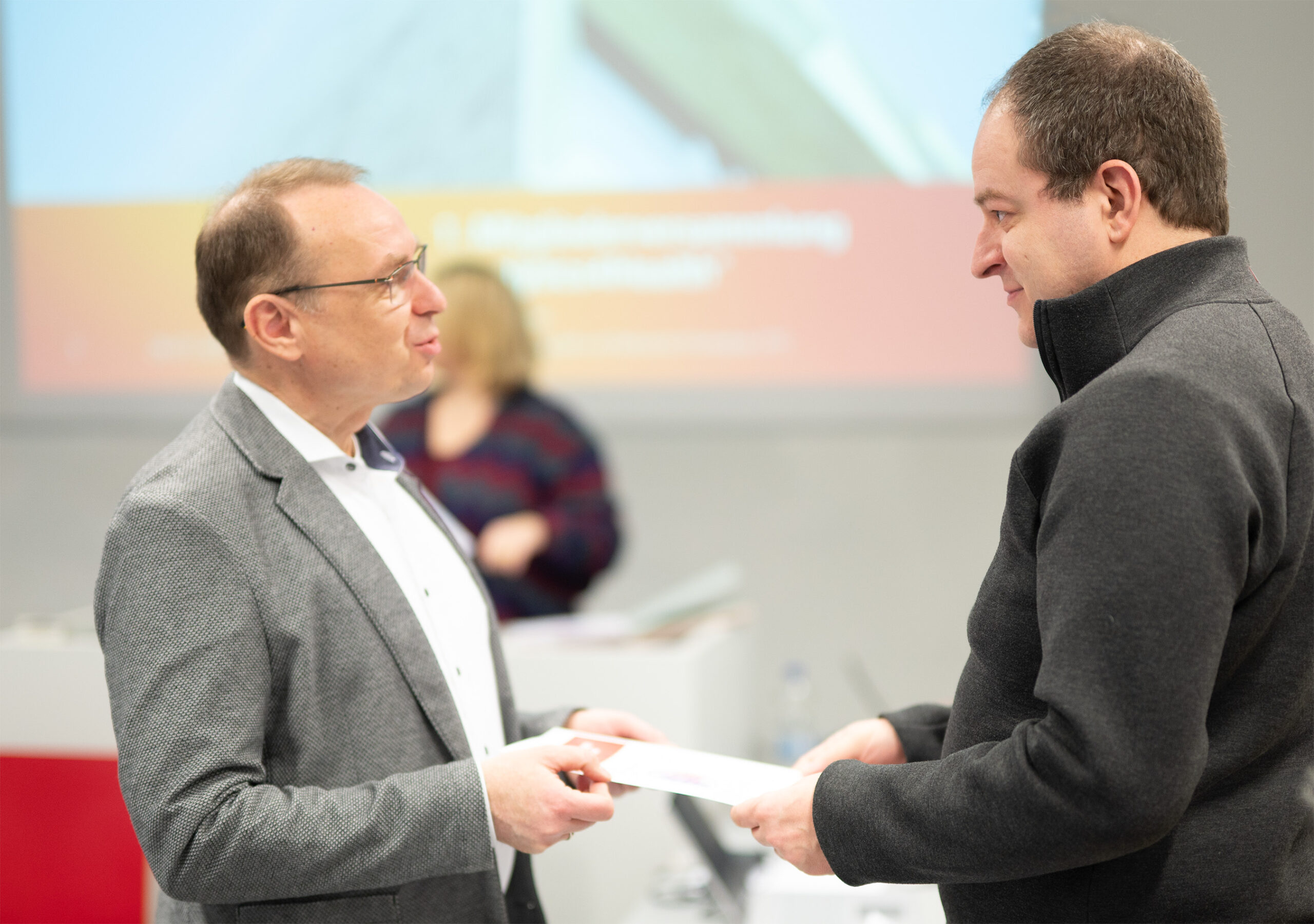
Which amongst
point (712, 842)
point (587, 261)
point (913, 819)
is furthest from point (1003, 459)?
point (913, 819)

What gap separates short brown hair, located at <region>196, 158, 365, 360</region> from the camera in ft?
4.61

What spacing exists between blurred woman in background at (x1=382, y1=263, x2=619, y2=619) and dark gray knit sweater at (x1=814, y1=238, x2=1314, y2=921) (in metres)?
2.08

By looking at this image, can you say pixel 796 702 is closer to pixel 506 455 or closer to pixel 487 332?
pixel 506 455

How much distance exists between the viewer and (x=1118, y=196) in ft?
3.43

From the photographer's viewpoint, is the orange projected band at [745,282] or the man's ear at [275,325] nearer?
the man's ear at [275,325]

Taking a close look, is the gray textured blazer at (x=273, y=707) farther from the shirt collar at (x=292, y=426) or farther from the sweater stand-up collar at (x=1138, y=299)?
the sweater stand-up collar at (x=1138, y=299)

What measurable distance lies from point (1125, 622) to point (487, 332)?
2.54m

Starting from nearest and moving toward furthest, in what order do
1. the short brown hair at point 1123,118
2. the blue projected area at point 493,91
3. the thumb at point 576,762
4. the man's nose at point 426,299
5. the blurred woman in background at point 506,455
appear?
the short brown hair at point 1123,118 < the thumb at point 576,762 < the man's nose at point 426,299 < the blurred woman in background at point 506,455 < the blue projected area at point 493,91

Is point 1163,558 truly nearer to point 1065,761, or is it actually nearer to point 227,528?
point 1065,761

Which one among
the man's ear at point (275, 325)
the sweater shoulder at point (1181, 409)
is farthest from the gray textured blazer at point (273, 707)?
the sweater shoulder at point (1181, 409)

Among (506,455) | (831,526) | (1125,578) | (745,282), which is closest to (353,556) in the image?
(1125,578)

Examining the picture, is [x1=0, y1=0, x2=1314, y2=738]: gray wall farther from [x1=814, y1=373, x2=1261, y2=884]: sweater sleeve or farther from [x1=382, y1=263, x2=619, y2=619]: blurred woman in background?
[x1=814, y1=373, x2=1261, y2=884]: sweater sleeve

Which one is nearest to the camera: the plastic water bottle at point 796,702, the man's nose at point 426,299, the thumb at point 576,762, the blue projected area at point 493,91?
the thumb at point 576,762

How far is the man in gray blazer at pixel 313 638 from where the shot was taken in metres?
1.18
